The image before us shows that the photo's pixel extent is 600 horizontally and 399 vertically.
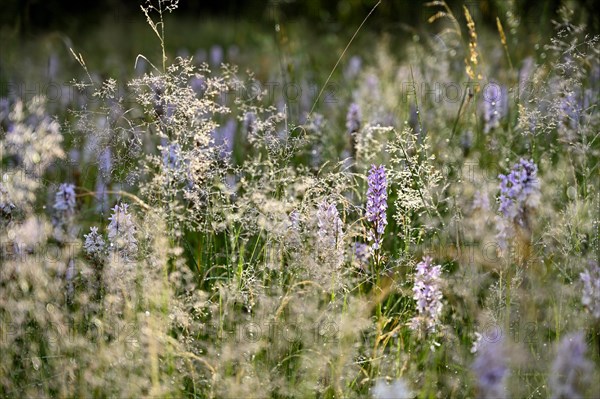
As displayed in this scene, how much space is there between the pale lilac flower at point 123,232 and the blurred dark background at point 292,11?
80.0 inches

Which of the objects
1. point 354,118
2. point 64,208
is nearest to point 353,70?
point 354,118

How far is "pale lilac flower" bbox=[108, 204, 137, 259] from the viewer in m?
2.05

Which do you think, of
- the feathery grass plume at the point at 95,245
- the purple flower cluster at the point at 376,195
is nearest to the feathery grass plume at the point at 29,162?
the feathery grass plume at the point at 95,245

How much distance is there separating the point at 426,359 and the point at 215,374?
55 centimetres

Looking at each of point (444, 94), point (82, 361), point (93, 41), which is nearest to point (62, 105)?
point (444, 94)

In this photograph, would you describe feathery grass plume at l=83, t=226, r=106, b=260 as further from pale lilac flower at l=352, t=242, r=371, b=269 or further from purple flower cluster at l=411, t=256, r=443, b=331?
purple flower cluster at l=411, t=256, r=443, b=331

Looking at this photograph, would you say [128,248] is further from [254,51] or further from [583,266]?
[254,51]

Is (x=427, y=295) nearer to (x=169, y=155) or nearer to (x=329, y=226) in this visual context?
(x=329, y=226)

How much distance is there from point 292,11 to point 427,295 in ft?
38.1

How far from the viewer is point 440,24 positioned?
8594 millimetres

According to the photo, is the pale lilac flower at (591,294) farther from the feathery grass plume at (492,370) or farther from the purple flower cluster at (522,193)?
the feathery grass plume at (492,370)

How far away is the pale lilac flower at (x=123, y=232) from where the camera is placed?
2.05 meters

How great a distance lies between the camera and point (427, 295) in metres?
1.87

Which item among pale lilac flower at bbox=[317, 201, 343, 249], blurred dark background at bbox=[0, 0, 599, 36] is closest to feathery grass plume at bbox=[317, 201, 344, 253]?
pale lilac flower at bbox=[317, 201, 343, 249]
